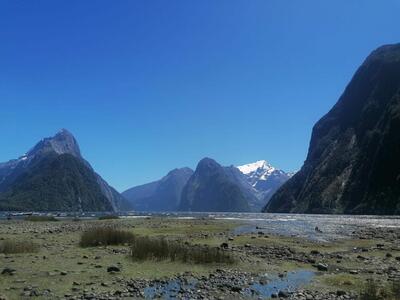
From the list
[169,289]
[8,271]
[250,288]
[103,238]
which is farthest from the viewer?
[103,238]

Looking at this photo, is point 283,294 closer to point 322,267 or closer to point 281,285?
point 281,285

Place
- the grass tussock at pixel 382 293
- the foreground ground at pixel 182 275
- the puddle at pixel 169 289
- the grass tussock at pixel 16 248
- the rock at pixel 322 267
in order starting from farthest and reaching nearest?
the grass tussock at pixel 16 248 < the rock at pixel 322 267 < the foreground ground at pixel 182 275 < the puddle at pixel 169 289 < the grass tussock at pixel 382 293

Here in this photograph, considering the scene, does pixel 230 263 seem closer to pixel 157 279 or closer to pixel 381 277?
pixel 157 279

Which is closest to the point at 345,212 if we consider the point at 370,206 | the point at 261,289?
the point at 370,206

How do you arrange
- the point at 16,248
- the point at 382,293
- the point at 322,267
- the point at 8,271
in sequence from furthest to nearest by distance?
the point at 16,248 → the point at 322,267 → the point at 8,271 → the point at 382,293

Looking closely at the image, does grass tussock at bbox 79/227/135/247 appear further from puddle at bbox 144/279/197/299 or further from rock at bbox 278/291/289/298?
rock at bbox 278/291/289/298

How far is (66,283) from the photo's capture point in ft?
66.6

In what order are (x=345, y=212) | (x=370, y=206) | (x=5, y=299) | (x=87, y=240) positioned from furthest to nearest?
(x=345, y=212), (x=370, y=206), (x=87, y=240), (x=5, y=299)

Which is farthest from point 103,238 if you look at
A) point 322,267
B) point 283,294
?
point 283,294

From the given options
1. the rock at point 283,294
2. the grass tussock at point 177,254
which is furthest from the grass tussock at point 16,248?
the rock at point 283,294

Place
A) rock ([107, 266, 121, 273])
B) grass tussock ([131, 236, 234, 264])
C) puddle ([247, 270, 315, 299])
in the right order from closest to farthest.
A: 1. puddle ([247, 270, 315, 299])
2. rock ([107, 266, 121, 273])
3. grass tussock ([131, 236, 234, 264])

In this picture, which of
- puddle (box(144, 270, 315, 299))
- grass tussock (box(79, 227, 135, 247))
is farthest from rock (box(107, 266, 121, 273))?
grass tussock (box(79, 227, 135, 247))

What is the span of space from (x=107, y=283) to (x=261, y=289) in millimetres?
6756

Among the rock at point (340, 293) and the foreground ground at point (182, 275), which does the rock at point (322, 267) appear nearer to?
the foreground ground at point (182, 275)
